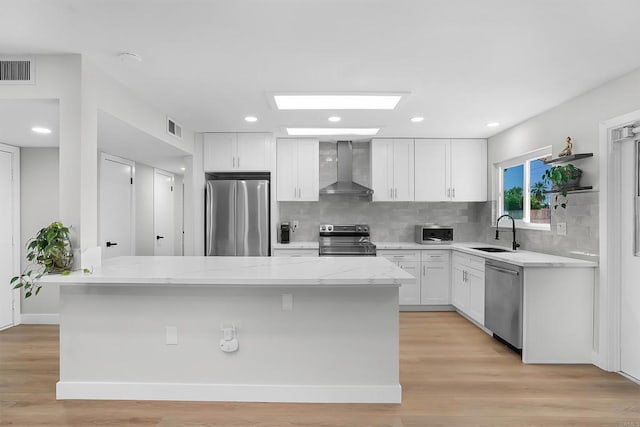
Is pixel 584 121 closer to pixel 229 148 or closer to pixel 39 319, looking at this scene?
pixel 229 148

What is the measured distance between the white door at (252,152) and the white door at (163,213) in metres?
2.25

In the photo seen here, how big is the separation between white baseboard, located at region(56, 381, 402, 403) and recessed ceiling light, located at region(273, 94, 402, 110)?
7.84 ft

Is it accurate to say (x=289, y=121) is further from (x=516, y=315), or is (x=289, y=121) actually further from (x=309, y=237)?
(x=516, y=315)

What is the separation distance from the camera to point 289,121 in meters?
4.10

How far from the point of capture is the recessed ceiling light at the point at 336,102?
3.23 m

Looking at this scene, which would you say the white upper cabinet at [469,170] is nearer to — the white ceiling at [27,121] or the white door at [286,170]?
the white door at [286,170]

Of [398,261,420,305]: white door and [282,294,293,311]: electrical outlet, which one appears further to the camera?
[398,261,420,305]: white door

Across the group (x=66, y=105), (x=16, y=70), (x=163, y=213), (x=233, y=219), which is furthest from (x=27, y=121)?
(x=163, y=213)

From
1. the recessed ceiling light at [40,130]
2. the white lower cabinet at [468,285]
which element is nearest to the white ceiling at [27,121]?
the recessed ceiling light at [40,130]

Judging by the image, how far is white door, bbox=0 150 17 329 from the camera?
4.15 metres

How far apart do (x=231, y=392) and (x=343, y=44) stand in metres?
2.50

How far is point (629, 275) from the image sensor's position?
2865 mm

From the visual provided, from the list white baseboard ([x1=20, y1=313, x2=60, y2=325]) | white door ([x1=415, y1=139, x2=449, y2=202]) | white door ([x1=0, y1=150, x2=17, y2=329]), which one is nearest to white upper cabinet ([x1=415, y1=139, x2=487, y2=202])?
white door ([x1=415, y1=139, x2=449, y2=202])

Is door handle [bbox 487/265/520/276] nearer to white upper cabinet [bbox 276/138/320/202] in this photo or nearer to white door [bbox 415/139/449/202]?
white door [bbox 415/139/449/202]
